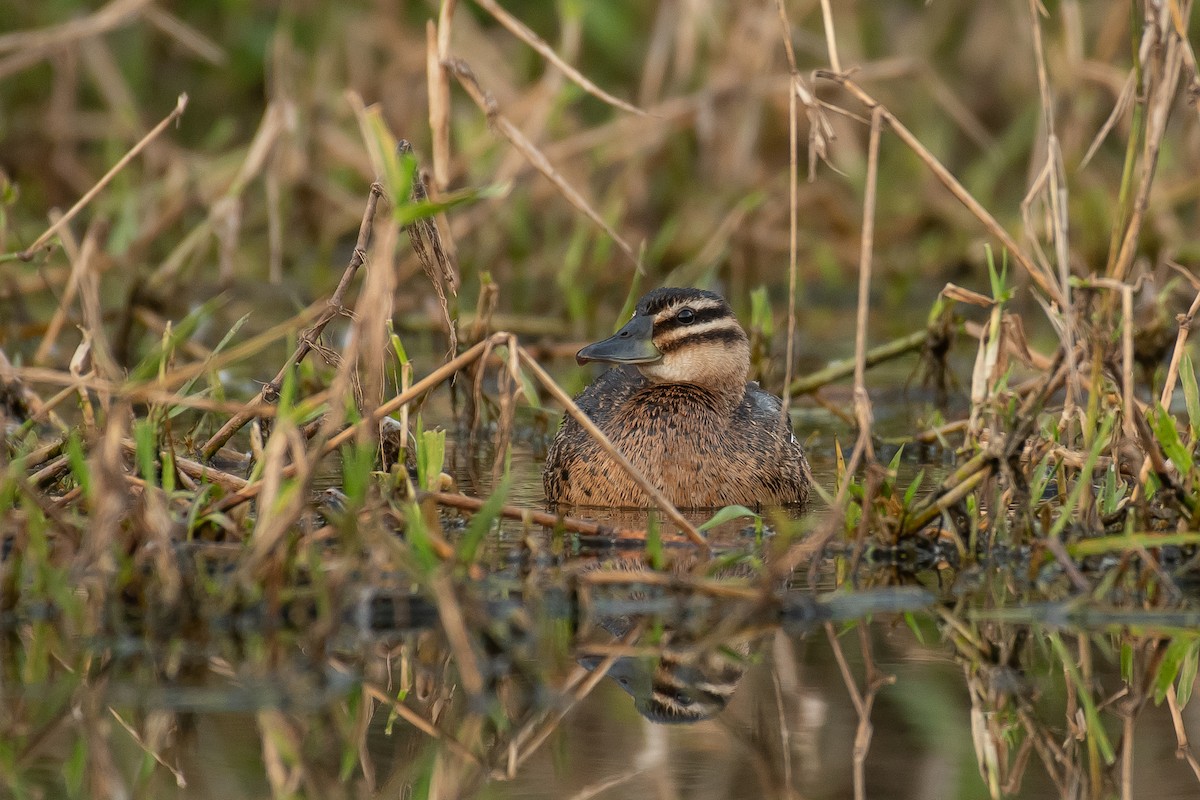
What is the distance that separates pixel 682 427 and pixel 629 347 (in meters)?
0.33

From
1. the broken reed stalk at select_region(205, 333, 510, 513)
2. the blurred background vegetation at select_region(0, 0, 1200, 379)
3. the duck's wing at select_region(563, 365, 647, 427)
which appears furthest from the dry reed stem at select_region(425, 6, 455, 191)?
the blurred background vegetation at select_region(0, 0, 1200, 379)

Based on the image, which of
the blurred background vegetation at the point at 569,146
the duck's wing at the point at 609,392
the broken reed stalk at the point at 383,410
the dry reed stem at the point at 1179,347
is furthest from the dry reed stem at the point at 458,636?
the blurred background vegetation at the point at 569,146

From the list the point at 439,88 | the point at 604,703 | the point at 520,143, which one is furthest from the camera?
the point at 439,88

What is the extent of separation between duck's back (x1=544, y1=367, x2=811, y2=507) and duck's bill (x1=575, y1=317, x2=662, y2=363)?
7.7 inches

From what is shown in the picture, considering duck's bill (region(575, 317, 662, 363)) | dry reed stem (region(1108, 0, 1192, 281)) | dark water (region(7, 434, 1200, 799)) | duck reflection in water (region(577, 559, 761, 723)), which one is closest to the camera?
dark water (region(7, 434, 1200, 799))

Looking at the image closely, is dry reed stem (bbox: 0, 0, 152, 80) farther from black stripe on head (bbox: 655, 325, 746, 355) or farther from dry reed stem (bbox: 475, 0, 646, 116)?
black stripe on head (bbox: 655, 325, 746, 355)

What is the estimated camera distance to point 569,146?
9.91 m

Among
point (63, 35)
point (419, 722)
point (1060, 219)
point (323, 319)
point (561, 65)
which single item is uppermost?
point (561, 65)

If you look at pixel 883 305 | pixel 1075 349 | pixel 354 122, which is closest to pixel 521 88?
pixel 354 122

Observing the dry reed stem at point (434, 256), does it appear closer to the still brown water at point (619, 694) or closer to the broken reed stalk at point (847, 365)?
the still brown water at point (619, 694)

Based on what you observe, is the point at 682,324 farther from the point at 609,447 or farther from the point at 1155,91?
the point at 1155,91

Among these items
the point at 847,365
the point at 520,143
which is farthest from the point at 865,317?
the point at 847,365

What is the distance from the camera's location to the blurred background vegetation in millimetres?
9766

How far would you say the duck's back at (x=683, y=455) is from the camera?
6.28 m
